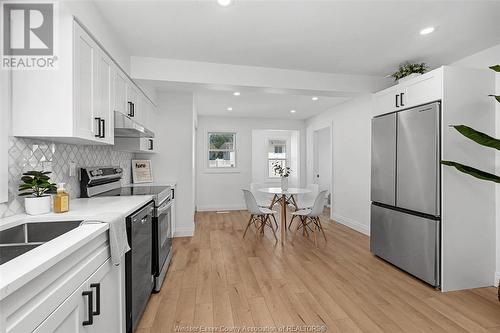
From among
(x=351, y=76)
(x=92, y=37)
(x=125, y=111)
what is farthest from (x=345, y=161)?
(x=92, y=37)

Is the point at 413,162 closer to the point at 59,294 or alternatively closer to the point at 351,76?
the point at 351,76

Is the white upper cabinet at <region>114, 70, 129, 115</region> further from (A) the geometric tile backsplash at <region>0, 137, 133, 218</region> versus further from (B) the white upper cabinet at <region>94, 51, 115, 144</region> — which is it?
(A) the geometric tile backsplash at <region>0, 137, 133, 218</region>

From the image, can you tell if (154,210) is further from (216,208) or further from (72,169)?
(216,208)

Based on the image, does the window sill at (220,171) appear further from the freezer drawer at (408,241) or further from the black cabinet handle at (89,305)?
the black cabinet handle at (89,305)

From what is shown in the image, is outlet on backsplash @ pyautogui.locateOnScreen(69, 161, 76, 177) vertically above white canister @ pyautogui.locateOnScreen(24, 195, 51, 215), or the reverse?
outlet on backsplash @ pyautogui.locateOnScreen(69, 161, 76, 177)

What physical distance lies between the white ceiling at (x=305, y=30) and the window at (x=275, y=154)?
15.1ft

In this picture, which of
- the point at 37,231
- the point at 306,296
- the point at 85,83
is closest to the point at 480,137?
the point at 306,296

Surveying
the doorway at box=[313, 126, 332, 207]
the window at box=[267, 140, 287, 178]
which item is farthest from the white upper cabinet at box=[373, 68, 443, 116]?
the window at box=[267, 140, 287, 178]

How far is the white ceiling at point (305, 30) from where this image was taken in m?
2.05

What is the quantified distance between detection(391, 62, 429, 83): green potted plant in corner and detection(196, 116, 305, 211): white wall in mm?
4029

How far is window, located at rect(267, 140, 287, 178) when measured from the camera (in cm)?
777

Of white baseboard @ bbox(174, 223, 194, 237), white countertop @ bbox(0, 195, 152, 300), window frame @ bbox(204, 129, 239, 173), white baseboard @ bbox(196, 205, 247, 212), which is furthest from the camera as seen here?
window frame @ bbox(204, 129, 239, 173)

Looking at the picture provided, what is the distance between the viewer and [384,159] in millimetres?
3100

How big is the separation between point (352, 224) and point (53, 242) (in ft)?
15.4
